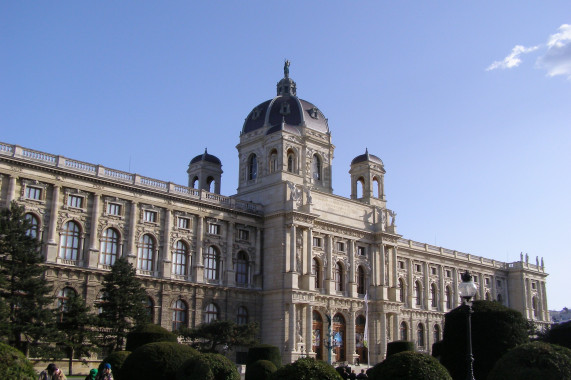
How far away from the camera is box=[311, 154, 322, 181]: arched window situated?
6677 centimetres

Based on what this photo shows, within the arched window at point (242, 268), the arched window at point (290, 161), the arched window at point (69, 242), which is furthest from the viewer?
the arched window at point (290, 161)

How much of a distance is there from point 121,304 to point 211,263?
1407 centimetres

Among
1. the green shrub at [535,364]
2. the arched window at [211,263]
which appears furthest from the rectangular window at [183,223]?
the green shrub at [535,364]

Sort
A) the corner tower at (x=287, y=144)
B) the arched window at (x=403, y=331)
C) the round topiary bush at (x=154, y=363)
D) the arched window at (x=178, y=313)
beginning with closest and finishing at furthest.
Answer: the round topiary bush at (x=154, y=363)
the arched window at (x=178, y=313)
the corner tower at (x=287, y=144)
the arched window at (x=403, y=331)

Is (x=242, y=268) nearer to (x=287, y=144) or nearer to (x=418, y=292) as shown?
(x=287, y=144)

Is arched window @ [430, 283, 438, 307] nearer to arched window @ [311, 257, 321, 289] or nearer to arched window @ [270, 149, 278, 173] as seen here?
arched window @ [311, 257, 321, 289]

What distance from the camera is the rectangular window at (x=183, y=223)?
168 feet

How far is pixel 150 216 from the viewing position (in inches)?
1953

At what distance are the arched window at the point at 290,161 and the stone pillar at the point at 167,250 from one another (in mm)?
15602

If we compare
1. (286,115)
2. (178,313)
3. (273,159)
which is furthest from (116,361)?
(286,115)

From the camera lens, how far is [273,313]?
5438 centimetres

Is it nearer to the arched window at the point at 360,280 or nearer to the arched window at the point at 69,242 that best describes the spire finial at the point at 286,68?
the arched window at the point at 360,280

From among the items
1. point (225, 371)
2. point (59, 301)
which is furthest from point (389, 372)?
point (59, 301)

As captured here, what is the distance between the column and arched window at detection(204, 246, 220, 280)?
33.3 ft
